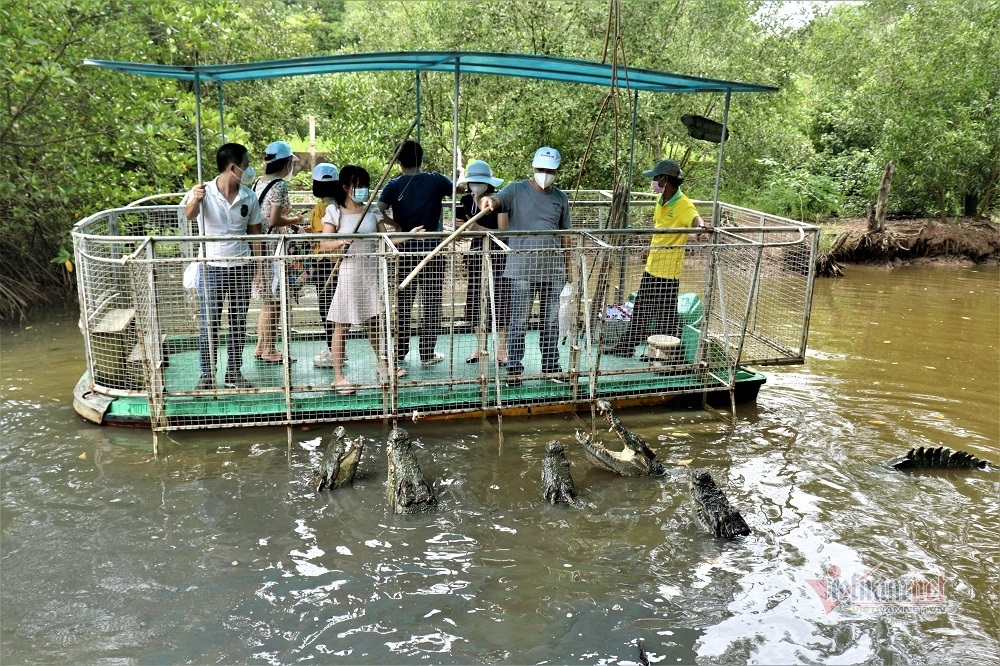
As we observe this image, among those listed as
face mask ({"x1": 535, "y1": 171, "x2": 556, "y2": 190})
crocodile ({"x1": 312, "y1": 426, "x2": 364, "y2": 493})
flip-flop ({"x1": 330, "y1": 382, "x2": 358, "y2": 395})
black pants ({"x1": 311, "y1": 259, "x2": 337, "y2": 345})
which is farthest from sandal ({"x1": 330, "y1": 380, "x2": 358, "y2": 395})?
face mask ({"x1": 535, "y1": 171, "x2": 556, "y2": 190})

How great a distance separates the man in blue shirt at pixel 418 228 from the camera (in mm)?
6727

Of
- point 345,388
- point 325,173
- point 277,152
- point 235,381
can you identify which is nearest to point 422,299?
point 345,388

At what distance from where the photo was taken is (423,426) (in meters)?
7.12

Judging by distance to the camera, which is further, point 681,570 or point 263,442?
point 263,442

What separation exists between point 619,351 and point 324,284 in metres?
2.93

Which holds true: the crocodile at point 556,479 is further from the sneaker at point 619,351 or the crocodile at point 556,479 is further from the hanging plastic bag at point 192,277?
the hanging plastic bag at point 192,277

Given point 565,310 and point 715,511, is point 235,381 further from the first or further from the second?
point 715,511

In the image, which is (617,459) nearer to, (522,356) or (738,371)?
(522,356)

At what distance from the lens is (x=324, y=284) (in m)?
6.94

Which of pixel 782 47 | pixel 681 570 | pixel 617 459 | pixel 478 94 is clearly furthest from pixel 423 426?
pixel 782 47

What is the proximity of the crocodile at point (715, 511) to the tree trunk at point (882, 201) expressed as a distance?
41.5 ft

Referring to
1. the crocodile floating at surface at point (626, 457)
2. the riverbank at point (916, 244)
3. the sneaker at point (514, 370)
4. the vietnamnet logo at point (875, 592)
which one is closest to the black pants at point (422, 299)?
the sneaker at point (514, 370)

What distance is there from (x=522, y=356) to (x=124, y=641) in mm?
4042

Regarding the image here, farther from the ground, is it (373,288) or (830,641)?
(373,288)
